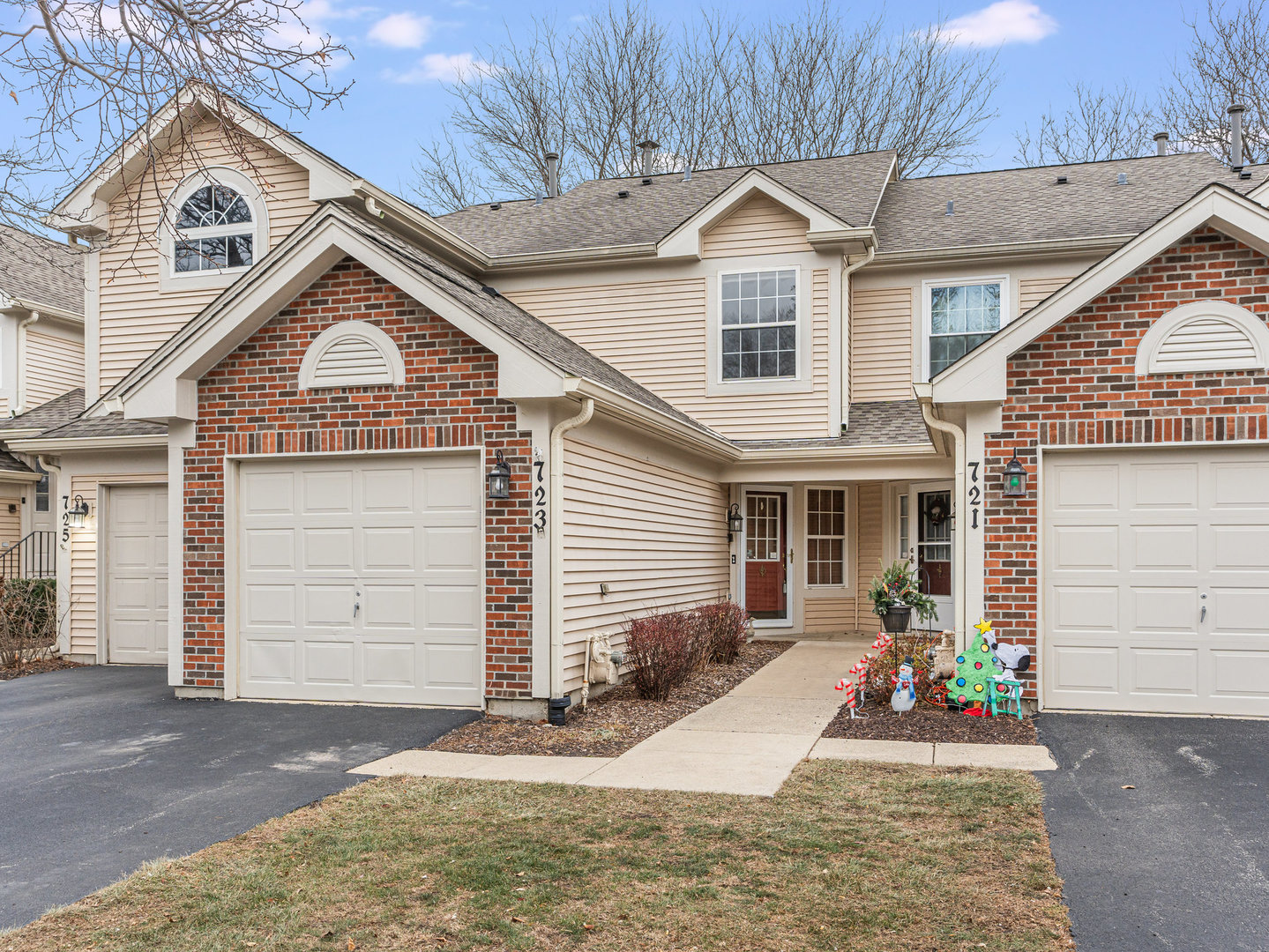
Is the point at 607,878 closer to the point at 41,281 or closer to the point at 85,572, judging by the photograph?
the point at 85,572

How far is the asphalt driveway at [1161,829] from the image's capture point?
445 centimetres

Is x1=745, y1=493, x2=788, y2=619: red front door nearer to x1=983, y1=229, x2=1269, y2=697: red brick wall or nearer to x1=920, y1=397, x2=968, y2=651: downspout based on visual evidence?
x1=920, y1=397, x2=968, y2=651: downspout

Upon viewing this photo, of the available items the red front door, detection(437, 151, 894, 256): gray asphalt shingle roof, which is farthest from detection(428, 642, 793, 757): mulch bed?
detection(437, 151, 894, 256): gray asphalt shingle roof

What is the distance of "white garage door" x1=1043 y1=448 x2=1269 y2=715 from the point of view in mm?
8836

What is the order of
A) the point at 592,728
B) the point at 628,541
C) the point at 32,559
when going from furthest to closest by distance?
the point at 32,559
the point at 628,541
the point at 592,728

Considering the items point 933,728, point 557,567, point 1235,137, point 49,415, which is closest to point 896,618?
point 933,728

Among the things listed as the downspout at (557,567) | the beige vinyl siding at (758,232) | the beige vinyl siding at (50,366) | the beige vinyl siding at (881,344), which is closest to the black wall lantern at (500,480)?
the downspout at (557,567)

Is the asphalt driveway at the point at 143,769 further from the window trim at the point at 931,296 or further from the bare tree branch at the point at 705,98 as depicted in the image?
the bare tree branch at the point at 705,98

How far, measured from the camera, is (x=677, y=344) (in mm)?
14633

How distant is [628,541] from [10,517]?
38.0 ft

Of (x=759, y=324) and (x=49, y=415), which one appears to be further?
(x=49, y=415)

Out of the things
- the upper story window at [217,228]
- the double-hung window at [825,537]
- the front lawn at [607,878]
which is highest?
the upper story window at [217,228]

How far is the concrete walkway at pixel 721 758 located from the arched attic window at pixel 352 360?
3.47 metres

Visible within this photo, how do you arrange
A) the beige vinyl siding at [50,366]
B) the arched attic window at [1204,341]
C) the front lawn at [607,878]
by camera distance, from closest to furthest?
the front lawn at [607,878], the arched attic window at [1204,341], the beige vinyl siding at [50,366]
